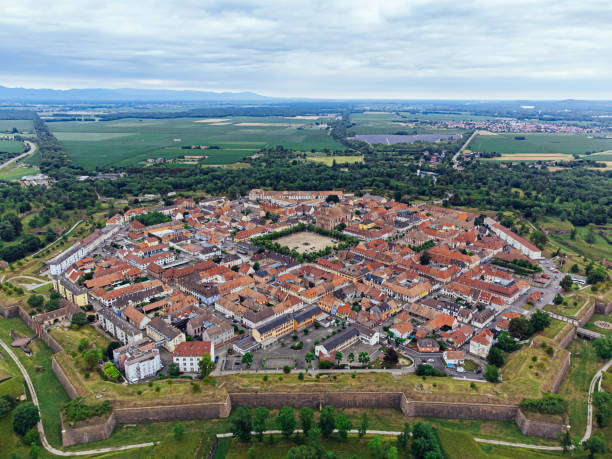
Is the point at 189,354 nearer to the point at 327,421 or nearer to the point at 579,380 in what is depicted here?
the point at 327,421

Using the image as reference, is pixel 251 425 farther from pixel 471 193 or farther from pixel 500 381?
pixel 471 193

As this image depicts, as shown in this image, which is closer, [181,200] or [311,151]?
[181,200]

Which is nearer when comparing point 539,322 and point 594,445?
point 594,445

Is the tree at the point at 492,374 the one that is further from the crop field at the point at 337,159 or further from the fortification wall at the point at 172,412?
the crop field at the point at 337,159

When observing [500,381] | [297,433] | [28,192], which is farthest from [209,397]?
[28,192]

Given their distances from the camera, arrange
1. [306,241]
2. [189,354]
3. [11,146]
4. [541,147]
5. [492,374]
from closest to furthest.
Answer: [492,374]
[189,354]
[306,241]
[11,146]
[541,147]

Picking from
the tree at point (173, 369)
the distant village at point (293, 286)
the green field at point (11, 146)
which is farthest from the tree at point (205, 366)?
the green field at point (11, 146)

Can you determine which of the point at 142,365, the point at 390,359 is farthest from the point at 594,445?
the point at 142,365

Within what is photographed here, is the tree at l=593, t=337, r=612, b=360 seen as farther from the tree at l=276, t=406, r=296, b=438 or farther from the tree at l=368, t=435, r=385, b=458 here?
the tree at l=276, t=406, r=296, b=438
